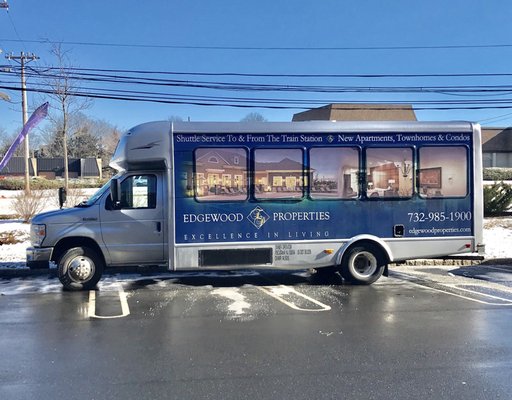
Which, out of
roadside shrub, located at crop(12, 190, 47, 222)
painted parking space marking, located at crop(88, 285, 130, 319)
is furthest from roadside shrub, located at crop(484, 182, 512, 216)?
roadside shrub, located at crop(12, 190, 47, 222)

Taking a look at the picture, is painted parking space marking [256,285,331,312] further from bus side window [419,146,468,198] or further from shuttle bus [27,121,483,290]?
bus side window [419,146,468,198]

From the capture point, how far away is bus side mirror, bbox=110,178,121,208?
8719 millimetres

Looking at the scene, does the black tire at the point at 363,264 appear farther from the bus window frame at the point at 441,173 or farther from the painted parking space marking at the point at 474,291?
the bus window frame at the point at 441,173

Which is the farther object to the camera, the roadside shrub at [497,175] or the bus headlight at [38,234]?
the roadside shrub at [497,175]

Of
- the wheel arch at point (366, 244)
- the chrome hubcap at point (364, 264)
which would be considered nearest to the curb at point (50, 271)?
the wheel arch at point (366, 244)

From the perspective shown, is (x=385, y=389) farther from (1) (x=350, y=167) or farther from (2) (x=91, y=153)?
(2) (x=91, y=153)

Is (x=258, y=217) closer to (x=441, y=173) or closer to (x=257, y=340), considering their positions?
(x=257, y=340)

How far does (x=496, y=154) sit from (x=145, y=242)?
55.9 metres

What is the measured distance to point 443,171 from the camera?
920cm

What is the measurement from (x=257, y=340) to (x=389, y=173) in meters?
4.69

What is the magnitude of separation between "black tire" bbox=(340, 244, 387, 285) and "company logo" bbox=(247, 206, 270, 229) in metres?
1.67

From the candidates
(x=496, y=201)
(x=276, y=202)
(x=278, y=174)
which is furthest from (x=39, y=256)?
(x=496, y=201)

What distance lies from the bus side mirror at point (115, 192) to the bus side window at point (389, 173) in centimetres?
457

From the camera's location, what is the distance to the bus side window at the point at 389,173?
29.7 ft
